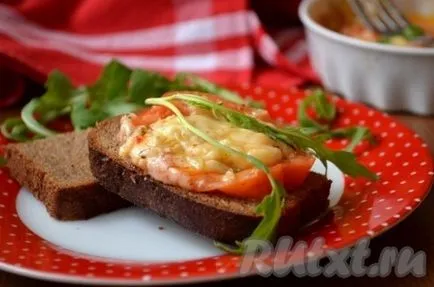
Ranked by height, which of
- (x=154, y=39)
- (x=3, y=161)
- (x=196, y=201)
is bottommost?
(x=154, y=39)

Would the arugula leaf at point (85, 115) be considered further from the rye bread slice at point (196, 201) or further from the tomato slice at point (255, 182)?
the tomato slice at point (255, 182)

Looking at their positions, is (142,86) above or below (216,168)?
below

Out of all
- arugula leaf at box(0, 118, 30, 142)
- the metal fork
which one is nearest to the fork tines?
the metal fork

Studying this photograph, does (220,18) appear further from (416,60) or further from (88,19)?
(416,60)

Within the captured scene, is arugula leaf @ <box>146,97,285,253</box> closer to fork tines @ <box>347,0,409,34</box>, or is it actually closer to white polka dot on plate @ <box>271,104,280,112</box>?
white polka dot on plate @ <box>271,104,280,112</box>

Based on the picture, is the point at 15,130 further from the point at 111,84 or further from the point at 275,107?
the point at 275,107

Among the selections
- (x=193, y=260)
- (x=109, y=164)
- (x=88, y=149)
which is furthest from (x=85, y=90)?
(x=193, y=260)

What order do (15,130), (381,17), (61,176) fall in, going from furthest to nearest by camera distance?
1. (381,17)
2. (15,130)
3. (61,176)

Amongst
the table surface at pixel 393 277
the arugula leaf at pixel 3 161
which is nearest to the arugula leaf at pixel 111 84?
the arugula leaf at pixel 3 161

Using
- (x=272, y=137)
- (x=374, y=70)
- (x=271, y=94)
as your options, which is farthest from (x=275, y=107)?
(x=272, y=137)
